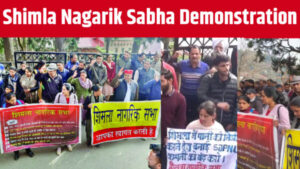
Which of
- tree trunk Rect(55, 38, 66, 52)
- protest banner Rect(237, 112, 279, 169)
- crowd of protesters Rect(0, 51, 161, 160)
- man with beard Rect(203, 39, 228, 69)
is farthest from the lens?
crowd of protesters Rect(0, 51, 161, 160)

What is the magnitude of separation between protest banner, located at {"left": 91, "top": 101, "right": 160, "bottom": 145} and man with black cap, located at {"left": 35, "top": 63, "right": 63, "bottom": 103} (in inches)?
19.7

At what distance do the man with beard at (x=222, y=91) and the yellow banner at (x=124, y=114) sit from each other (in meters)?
0.62

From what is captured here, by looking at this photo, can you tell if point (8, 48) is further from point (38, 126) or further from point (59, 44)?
point (38, 126)

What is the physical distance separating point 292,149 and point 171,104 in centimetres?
131

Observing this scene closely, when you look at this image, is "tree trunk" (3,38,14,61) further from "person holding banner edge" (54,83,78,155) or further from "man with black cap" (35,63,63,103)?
"person holding banner edge" (54,83,78,155)

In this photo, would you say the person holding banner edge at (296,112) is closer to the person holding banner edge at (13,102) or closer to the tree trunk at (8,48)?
the person holding banner edge at (13,102)

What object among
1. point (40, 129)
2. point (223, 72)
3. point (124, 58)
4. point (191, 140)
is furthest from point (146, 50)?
point (40, 129)

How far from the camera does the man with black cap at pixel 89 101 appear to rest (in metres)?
2.68

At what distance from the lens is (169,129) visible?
2395 millimetres

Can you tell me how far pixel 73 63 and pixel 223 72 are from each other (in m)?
1.67

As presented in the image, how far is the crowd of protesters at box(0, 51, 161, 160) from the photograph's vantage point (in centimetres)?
260

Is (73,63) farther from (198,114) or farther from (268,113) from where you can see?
(268,113)

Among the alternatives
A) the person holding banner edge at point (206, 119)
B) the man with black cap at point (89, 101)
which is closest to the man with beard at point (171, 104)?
the person holding banner edge at point (206, 119)

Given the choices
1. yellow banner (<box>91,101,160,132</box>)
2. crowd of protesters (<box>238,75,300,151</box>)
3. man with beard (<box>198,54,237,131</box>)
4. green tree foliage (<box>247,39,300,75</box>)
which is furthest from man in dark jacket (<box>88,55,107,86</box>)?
green tree foliage (<box>247,39,300,75</box>)
